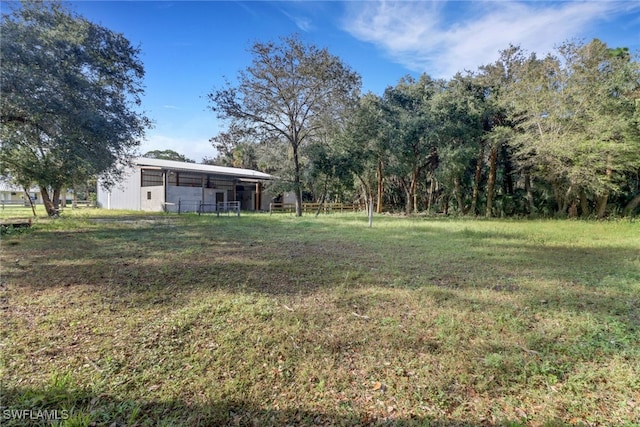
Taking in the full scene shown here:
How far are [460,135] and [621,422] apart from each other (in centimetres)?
1564

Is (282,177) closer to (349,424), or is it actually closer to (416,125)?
(416,125)

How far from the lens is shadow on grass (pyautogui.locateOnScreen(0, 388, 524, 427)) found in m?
1.77

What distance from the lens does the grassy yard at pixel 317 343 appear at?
190cm

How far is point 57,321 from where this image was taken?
2885 millimetres

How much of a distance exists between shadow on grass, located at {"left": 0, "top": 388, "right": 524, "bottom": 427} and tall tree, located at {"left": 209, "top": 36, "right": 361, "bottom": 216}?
14.6 m

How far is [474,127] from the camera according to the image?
1558 centimetres

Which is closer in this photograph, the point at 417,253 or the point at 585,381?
the point at 585,381

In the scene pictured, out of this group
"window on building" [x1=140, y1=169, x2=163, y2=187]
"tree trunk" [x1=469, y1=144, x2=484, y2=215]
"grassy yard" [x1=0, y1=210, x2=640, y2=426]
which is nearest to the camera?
"grassy yard" [x1=0, y1=210, x2=640, y2=426]

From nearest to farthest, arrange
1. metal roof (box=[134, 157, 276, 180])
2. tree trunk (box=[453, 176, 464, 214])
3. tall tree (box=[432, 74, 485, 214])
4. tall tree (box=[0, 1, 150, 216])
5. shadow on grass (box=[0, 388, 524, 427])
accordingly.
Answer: shadow on grass (box=[0, 388, 524, 427])
tall tree (box=[0, 1, 150, 216])
tall tree (box=[432, 74, 485, 214])
tree trunk (box=[453, 176, 464, 214])
metal roof (box=[134, 157, 276, 180])

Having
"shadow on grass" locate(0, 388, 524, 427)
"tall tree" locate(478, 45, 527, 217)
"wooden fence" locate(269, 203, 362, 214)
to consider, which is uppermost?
"tall tree" locate(478, 45, 527, 217)

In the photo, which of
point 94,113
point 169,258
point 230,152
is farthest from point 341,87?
point 230,152

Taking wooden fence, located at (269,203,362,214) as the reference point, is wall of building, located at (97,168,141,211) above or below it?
above

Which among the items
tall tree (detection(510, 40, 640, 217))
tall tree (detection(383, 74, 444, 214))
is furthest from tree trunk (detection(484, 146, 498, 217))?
tall tree (detection(383, 74, 444, 214))

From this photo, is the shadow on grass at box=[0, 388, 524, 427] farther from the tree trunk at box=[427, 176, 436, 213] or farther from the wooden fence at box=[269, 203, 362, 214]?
the wooden fence at box=[269, 203, 362, 214]
